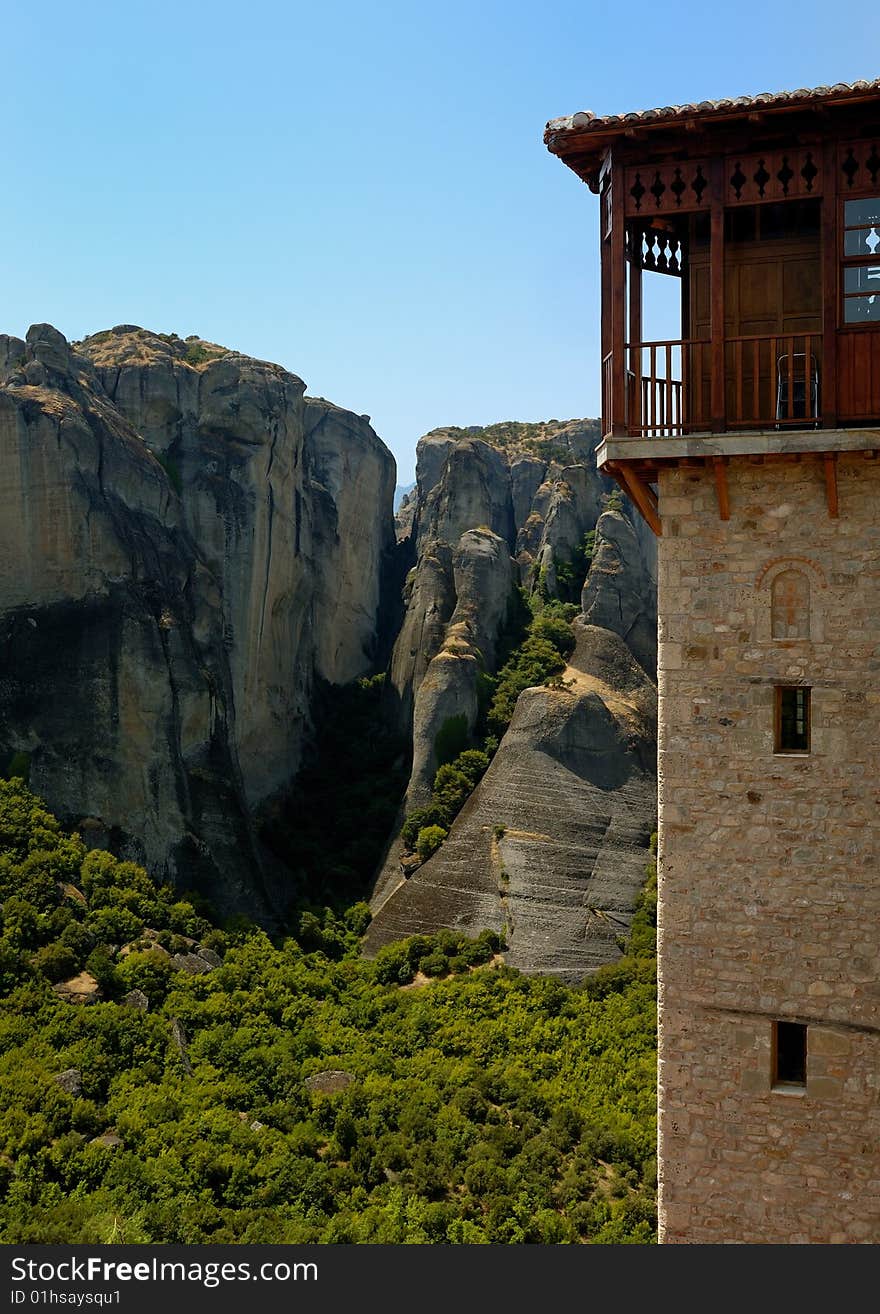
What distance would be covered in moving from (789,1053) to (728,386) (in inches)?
263

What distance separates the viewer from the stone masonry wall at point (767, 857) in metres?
11.7

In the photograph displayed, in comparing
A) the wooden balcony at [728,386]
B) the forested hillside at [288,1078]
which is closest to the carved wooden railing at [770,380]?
the wooden balcony at [728,386]

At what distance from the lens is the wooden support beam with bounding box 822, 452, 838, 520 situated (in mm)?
11754

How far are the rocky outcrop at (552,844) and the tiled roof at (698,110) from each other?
2909 cm

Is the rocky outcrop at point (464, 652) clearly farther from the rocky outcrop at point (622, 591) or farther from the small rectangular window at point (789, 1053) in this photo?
the small rectangular window at point (789, 1053)

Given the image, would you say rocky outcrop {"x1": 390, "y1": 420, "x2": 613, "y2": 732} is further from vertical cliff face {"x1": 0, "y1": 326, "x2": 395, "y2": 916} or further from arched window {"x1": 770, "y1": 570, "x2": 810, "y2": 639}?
arched window {"x1": 770, "y1": 570, "x2": 810, "y2": 639}

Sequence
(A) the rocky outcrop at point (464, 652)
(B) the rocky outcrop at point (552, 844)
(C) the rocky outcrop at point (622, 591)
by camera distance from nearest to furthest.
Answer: (B) the rocky outcrop at point (552, 844), (A) the rocky outcrop at point (464, 652), (C) the rocky outcrop at point (622, 591)

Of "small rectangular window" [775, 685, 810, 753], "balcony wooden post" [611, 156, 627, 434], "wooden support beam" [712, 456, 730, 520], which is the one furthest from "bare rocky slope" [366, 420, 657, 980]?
"balcony wooden post" [611, 156, 627, 434]

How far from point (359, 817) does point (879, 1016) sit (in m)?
39.0

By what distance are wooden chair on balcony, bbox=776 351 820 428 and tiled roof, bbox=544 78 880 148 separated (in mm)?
2373

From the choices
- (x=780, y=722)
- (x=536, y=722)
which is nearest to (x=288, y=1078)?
(x=536, y=722)

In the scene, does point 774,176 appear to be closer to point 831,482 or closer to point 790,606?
point 831,482

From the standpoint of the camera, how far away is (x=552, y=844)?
40.8 meters

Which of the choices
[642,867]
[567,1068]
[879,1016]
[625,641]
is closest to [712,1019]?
[879,1016]
